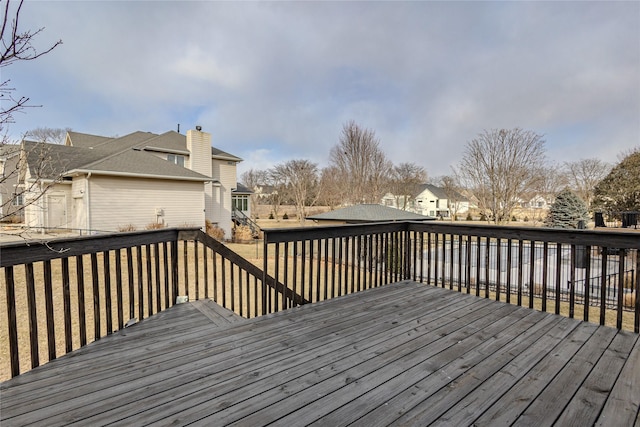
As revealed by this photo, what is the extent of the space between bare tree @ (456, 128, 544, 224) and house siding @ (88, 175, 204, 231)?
14.2 metres

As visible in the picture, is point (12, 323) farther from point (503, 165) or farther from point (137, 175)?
point (503, 165)

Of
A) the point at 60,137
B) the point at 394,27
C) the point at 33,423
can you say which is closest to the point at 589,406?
the point at 33,423

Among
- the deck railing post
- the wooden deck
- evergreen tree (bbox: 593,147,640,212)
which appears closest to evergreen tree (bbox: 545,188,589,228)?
evergreen tree (bbox: 593,147,640,212)

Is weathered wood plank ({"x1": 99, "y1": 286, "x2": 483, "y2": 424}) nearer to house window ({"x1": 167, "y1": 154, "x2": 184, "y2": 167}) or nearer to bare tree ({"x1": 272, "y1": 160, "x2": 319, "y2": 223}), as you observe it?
house window ({"x1": 167, "y1": 154, "x2": 184, "y2": 167})

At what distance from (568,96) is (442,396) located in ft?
50.7

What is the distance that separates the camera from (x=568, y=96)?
12336mm

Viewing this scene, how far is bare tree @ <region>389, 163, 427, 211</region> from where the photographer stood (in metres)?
27.5

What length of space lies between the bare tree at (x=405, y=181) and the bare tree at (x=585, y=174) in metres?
12.9

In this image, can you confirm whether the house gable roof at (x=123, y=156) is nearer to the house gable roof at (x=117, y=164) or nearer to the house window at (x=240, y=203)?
the house gable roof at (x=117, y=164)

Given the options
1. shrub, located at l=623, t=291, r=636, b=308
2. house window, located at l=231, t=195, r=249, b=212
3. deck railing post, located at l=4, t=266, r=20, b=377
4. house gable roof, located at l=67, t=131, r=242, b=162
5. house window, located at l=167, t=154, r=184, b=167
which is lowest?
shrub, located at l=623, t=291, r=636, b=308

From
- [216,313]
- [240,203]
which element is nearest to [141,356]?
[216,313]

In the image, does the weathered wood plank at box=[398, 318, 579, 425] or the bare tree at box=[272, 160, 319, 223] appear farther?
the bare tree at box=[272, 160, 319, 223]

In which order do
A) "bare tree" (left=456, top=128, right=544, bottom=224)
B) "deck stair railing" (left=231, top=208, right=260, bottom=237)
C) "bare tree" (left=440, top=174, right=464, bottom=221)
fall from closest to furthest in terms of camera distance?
"bare tree" (left=456, top=128, right=544, bottom=224)
"deck stair railing" (left=231, top=208, right=260, bottom=237)
"bare tree" (left=440, top=174, right=464, bottom=221)

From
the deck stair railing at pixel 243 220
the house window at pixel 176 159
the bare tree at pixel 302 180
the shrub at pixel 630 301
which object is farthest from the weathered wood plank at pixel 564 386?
the bare tree at pixel 302 180
